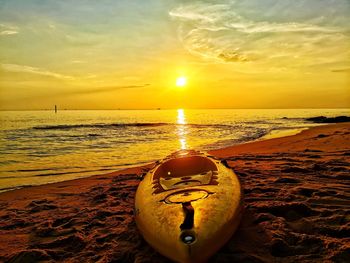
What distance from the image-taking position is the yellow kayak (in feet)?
8.49

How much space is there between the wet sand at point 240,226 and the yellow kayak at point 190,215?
0.90ft

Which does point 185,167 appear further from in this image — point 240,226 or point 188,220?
point 188,220

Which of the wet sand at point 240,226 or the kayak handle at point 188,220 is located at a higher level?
the kayak handle at point 188,220

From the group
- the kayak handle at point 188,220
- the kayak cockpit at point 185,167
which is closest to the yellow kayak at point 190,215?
the kayak handle at point 188,220

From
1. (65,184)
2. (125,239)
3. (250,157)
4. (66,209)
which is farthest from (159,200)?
(250,157)

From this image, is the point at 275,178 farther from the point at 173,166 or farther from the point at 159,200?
the point at 159,200

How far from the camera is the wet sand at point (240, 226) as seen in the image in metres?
3.04

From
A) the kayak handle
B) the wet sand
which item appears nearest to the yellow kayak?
the kayak handle

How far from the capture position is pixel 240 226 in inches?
141

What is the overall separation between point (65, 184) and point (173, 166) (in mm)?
3376

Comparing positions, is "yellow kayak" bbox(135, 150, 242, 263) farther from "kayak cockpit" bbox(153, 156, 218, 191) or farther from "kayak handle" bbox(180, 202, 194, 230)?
"kayak cockpit" bbox(153, 156, 218, 191)

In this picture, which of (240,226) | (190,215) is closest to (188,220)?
(190,215)

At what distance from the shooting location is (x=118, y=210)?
4711 mm

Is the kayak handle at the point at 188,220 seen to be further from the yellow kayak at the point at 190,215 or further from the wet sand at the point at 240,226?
the wet sand at the point at 240,226
